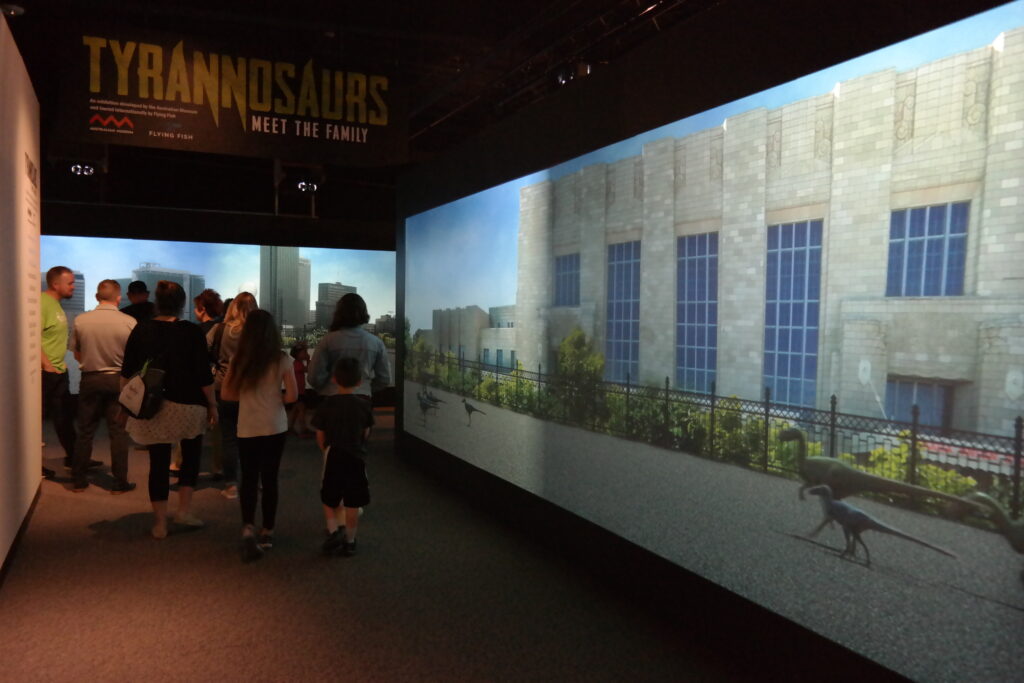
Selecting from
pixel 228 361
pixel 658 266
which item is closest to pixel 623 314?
pixel 658 266

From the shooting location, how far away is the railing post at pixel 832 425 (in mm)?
2441

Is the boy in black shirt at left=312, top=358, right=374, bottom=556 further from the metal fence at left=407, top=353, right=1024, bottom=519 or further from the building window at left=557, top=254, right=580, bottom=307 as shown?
the building window at left=557, top=254, right=580, bottom=307

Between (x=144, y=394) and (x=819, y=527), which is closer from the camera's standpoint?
(x=819, y=527)

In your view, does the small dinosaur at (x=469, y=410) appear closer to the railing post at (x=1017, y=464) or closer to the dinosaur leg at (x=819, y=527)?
the dinosaur leg at (x=819, y=527)

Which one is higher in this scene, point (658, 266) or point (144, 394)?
point (658, 266)

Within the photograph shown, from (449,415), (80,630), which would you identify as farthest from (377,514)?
(80,630)

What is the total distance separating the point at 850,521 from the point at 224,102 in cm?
530

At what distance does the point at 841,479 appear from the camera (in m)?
2.44

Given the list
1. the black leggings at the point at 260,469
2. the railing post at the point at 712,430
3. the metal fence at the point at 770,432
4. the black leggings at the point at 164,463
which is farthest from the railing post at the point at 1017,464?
the black leggings at the point at 164,463

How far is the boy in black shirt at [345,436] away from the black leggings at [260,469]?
271 mm

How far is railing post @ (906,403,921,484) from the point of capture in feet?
7.22

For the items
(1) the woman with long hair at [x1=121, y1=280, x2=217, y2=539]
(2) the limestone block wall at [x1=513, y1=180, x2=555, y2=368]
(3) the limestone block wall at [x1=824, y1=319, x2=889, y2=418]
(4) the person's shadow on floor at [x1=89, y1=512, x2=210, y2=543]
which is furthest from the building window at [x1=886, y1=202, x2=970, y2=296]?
(4) the person's shadow on floor at [x1=89, y1=512, x2=210, y2=543]

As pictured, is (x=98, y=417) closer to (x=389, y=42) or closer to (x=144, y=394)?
(x=144, y=394)

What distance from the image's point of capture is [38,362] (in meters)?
5.34
